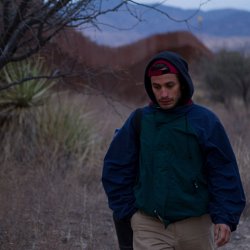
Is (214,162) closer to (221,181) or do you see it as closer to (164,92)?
(221,181)

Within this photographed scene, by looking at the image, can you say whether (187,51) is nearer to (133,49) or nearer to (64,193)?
(133,49)

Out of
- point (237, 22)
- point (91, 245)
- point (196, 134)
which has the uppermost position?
point (237, 22)

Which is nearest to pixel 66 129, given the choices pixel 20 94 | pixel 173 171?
pixel 20 94

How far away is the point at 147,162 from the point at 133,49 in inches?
784

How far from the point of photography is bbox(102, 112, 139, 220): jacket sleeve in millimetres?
3547

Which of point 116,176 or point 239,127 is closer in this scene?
point 116,176

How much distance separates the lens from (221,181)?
3387 millimetres

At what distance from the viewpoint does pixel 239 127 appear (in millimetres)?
14477

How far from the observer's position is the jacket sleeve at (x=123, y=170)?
3547 millimetres

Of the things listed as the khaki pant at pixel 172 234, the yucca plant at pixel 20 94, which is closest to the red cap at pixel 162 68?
the khaki pant at pixel 172 234

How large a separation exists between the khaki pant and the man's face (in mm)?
625

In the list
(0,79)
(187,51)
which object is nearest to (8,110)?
(0,79)

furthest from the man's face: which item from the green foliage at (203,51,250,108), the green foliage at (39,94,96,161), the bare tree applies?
the green foliage at (203,51,250,108)

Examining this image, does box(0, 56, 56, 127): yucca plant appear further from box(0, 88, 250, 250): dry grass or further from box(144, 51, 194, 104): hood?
box(144, 51, 194, 104): hood
